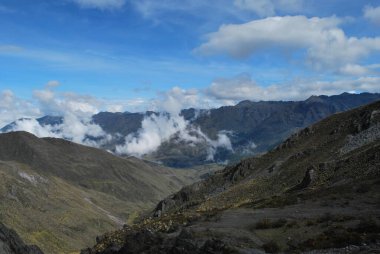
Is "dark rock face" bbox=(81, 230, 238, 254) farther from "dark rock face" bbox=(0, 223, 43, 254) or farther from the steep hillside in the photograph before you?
"dark rock face" bbox=(0, 223, 43, 254)

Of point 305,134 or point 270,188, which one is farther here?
point 305,134

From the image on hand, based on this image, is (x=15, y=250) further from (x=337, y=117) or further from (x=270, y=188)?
(x=337, y=117)

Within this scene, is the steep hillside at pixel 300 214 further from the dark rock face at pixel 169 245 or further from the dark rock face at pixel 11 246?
the dark rock face at pixel 11 246

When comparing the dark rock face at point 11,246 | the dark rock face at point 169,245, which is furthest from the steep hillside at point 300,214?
the dark rock face at point 11,246

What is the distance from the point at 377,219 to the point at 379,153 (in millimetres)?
37296

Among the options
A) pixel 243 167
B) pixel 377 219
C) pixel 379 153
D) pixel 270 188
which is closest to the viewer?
pixel 377 219

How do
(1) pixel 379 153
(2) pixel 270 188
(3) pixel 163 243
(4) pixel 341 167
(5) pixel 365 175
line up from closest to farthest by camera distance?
(3) pixel 163 243, (5) pixel 365 175, (1) pixel 379 153, (4) pixel 341 167, (2) pixel 270 188

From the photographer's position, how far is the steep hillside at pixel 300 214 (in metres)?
39.4

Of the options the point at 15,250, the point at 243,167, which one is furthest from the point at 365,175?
the point at 243,167

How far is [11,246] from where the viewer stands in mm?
47281

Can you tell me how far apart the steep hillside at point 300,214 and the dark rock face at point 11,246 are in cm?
913

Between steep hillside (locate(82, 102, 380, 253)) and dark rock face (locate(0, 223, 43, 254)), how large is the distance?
30.0 feet

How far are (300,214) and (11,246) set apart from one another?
3093 cm

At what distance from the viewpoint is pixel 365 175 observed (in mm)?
71250
